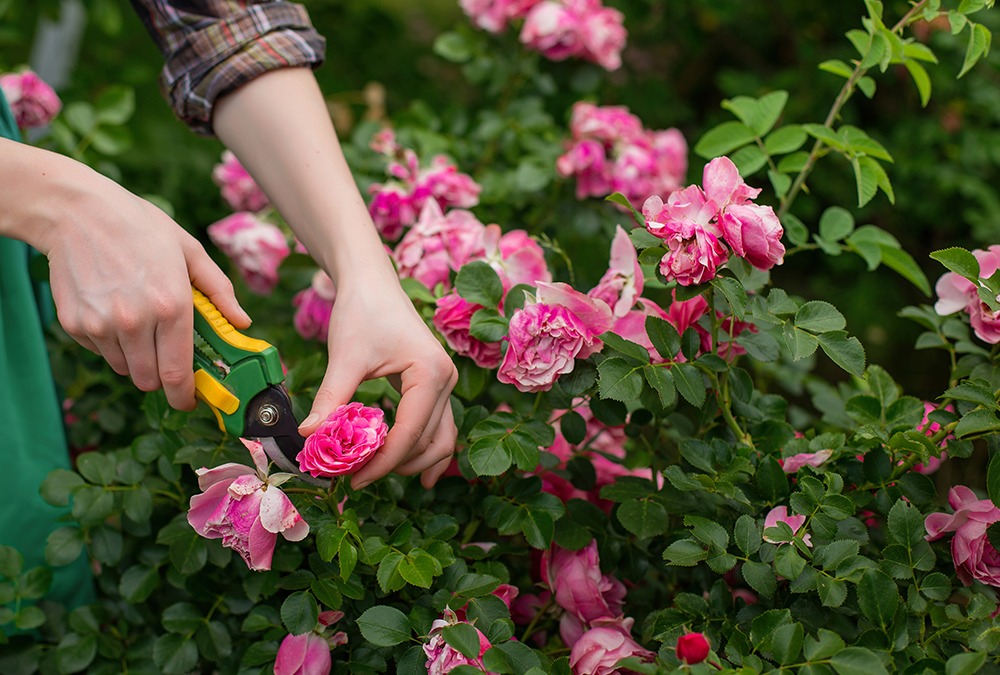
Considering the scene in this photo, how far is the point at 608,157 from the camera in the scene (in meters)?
1.46

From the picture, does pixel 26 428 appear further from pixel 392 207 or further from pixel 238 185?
pixel 238 185

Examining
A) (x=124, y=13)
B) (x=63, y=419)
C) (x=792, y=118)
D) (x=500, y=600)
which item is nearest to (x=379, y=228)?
(x=63, y=419)

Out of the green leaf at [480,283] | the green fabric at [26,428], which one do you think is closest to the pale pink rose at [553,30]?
the green leaf at [480,283]

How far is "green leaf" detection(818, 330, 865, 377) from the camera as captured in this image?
74cm

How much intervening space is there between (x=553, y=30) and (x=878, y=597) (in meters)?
1.23

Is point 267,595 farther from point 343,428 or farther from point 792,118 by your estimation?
point 792,118

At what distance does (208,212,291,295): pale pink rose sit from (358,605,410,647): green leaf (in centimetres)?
96

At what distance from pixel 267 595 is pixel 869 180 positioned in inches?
35.6

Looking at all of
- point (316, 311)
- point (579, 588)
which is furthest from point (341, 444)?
point (316, 311)

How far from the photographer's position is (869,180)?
0.91 meters

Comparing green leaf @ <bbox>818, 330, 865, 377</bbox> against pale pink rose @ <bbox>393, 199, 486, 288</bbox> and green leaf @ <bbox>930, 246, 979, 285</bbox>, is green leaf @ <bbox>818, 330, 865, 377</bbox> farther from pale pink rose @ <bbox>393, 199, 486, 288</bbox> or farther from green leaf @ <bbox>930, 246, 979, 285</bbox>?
pale pink rose @ <bbox>393, 199, 486, 288</bbox>

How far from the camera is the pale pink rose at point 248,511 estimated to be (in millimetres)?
685

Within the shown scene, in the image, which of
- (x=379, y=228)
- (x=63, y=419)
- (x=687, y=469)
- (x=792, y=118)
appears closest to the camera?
(x=687, y=469)

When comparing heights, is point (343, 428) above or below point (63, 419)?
above
